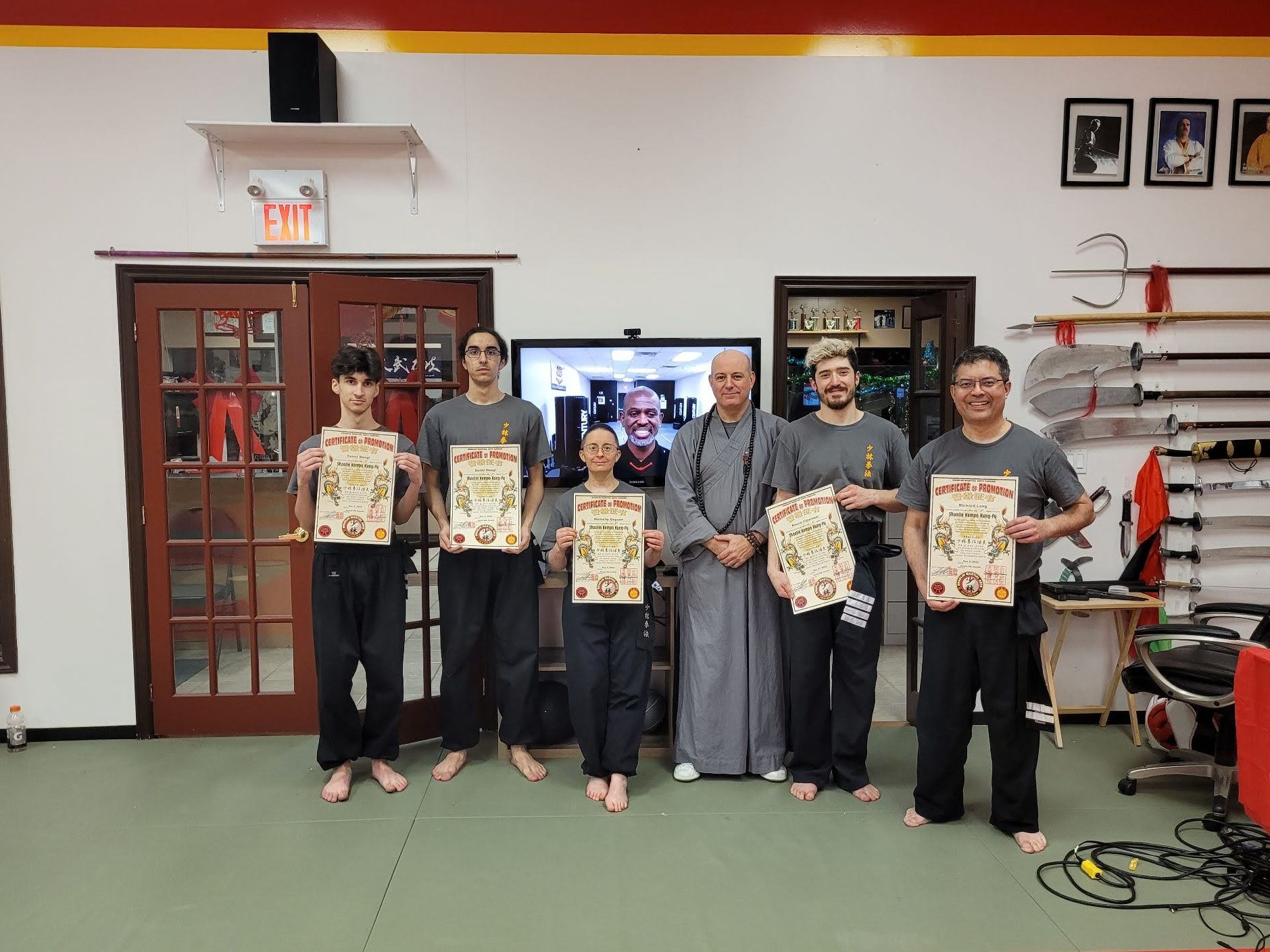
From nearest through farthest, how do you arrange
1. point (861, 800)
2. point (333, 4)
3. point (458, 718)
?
1. point (861, 800)
2. point (458, 718)
3. point (333, 4)

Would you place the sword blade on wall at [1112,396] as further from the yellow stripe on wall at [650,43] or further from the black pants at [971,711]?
the yellow stripe on wall at [650,43]

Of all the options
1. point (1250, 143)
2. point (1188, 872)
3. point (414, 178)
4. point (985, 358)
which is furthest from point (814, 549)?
point (1250, 143)

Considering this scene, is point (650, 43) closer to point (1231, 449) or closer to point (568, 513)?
point (568, 513)

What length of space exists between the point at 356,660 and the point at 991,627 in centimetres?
240

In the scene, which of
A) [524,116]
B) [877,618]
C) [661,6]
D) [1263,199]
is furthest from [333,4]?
[1263,199]

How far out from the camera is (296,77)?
128 inches

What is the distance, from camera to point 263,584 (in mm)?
3547

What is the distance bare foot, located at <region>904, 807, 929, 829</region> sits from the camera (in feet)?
8.96

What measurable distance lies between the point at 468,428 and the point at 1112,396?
10.1 feet

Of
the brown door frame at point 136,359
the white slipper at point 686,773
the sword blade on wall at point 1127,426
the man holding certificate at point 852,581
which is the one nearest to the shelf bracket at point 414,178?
the brown door frame at point 136,359

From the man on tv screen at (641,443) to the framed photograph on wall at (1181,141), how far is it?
2.69 metres

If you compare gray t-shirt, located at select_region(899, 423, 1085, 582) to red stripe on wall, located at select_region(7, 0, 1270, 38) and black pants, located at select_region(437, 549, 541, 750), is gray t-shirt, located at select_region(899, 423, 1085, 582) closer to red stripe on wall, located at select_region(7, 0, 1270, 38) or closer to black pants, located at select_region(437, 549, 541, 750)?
black pants, located at select_region(437, 549, 541, 750)

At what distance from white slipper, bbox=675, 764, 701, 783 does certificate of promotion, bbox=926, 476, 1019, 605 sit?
1264mm

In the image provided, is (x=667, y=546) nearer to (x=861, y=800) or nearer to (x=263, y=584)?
(x=861, y=800)
